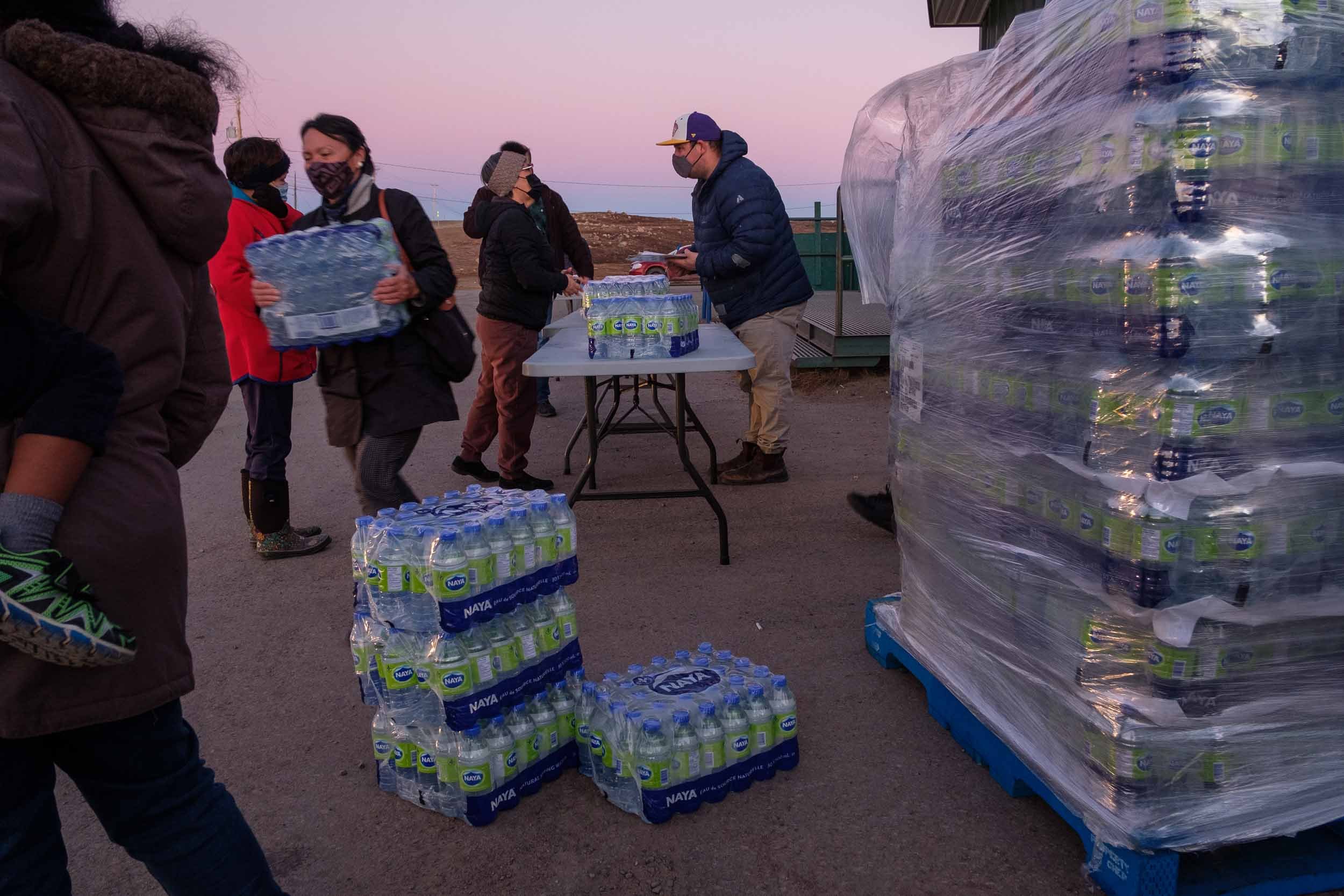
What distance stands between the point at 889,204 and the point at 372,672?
9.04ft

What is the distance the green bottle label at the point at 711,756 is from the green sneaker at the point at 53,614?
1.63 meters

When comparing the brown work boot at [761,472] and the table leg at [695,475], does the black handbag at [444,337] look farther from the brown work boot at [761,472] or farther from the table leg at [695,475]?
the brown work boot at [761,472]

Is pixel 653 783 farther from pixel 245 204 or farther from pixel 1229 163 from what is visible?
pixel 245 204

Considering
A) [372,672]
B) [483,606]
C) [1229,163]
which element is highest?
[1229,163]

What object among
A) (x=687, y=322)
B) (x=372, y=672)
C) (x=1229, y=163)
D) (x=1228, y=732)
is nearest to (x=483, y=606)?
(x=372, y=672)

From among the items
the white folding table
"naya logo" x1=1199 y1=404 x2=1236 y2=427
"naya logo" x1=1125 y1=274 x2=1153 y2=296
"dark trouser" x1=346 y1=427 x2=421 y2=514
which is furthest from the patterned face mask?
"naya logo" x1=1199 y1=404 x2=1236 y2=427

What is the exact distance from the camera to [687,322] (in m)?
4.66

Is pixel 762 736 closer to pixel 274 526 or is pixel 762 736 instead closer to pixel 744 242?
pixel 274 526

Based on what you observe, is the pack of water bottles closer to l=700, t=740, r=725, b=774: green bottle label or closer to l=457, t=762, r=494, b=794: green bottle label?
l=457, t=762, r=494, b=794: green bottle label

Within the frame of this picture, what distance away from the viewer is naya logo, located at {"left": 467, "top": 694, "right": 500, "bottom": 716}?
2520mm

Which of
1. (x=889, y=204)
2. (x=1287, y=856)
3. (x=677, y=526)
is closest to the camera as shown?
(x=1287, y=856)

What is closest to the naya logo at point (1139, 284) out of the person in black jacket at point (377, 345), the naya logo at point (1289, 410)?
the naya logo at point (1289, 410)

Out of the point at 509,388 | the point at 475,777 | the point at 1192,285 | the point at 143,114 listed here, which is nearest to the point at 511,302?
the point at 509,388

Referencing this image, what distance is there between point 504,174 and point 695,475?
2.26 meters
